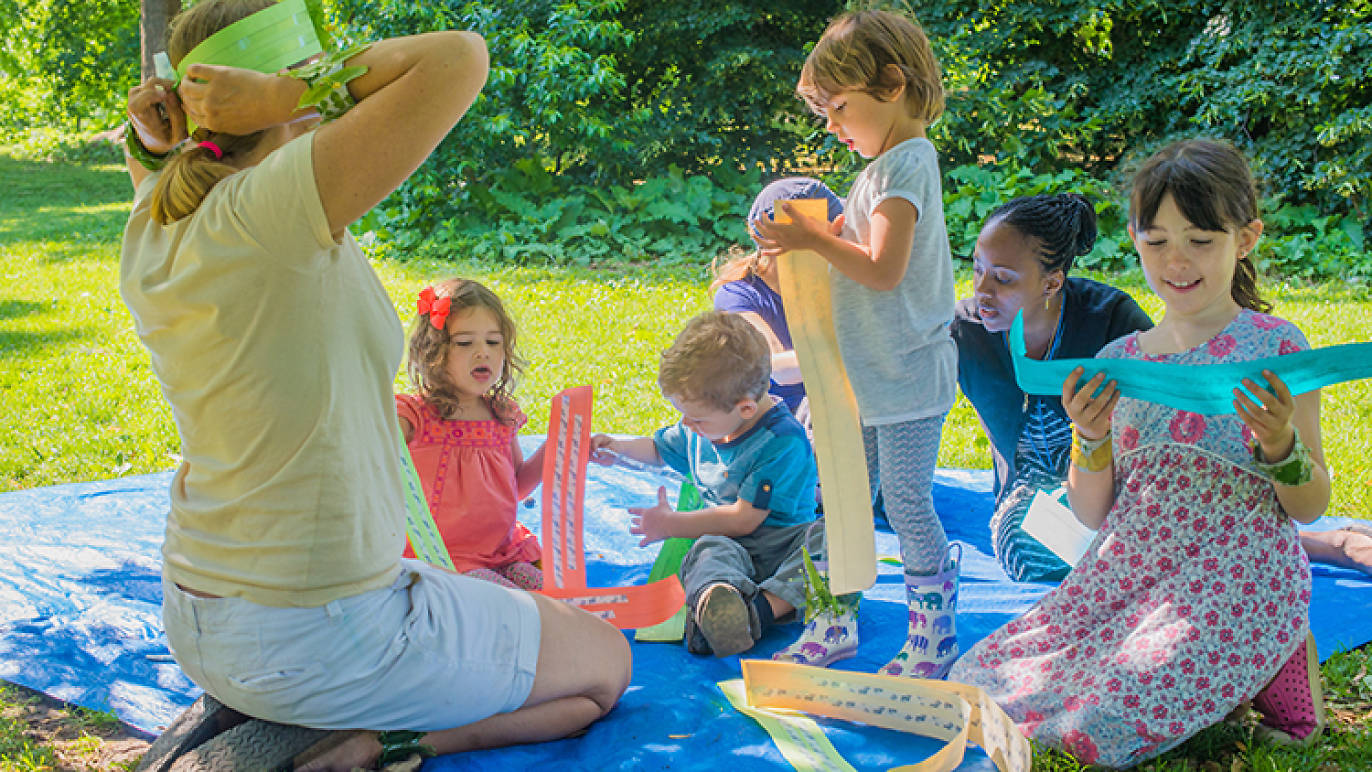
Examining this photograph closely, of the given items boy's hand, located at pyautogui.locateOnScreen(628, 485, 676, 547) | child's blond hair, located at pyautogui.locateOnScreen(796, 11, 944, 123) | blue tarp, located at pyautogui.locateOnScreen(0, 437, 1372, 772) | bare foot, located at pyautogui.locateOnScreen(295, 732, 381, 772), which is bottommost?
blue tarp, located at pyautogui.locateOnScreen(0, 437, 1372, 772)

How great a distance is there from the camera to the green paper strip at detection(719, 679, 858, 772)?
2389mm

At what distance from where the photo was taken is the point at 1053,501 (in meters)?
3.37

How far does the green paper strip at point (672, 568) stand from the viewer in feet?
10.3

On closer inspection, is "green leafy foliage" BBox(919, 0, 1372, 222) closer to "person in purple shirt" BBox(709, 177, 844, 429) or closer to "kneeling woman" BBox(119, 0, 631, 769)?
"person in purple shirt" BBox(709, 177, 844, 429)

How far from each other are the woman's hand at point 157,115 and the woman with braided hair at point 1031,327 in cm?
237

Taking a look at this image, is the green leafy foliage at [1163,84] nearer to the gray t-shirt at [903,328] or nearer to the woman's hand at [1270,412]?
the gray t-shirt at [903,328]

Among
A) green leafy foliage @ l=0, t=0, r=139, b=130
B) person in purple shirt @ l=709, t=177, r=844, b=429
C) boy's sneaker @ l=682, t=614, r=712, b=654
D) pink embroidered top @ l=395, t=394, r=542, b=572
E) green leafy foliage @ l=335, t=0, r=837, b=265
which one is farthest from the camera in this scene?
green leafy foliage @ l=0, t=0, r=139, b=130

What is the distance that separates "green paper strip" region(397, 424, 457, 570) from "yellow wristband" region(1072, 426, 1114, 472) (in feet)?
5.22

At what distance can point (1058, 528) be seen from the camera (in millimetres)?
3346

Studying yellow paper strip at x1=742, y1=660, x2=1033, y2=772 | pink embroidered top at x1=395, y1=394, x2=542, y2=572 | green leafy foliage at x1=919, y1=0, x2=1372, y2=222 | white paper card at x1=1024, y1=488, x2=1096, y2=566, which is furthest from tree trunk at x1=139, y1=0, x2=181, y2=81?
green leafy foliage at x1=919, y1=0, x2=1372, y2=222

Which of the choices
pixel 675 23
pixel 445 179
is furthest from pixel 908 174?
pixel 675 23

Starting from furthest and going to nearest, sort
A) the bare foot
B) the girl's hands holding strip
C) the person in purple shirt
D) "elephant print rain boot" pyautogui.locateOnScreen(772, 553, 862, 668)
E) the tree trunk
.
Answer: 1. the tree trunk
2. the person in purple shirt
3. "elephant print rain boot" pyautogui.locateOnScreen(772, 553, 862, 668)
4. the girl's hands holding strip
5. the bare foot

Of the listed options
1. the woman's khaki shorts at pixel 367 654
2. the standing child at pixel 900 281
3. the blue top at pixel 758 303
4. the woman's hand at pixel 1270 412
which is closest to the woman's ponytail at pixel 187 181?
the woman's khaki shorts at pixel 367 654

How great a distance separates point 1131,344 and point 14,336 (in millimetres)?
7386
